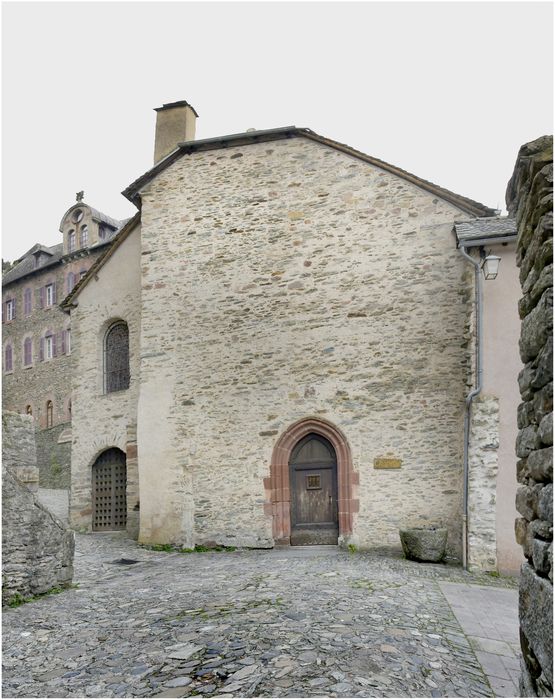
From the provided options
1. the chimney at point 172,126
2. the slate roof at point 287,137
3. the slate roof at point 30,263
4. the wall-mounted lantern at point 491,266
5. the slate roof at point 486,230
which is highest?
the slate roof at point 30,263

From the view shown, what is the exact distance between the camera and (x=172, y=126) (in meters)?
15.2

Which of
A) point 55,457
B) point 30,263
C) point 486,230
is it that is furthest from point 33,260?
point 486,230

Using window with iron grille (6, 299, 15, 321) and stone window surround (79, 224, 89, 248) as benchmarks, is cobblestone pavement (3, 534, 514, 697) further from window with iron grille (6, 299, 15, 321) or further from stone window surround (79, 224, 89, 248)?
window with iron grille (6, 299, 15, 321)

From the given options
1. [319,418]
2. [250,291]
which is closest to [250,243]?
[250,291]

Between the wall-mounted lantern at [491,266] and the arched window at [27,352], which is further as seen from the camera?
the arched window at [27,352]

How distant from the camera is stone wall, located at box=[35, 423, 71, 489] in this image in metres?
25.5

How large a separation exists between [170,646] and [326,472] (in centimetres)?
677

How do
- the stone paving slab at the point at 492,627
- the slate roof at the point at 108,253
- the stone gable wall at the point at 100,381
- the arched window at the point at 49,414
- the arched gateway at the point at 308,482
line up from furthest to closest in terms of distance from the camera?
the arched window at the point at 49,414 < the slate roof at the point at 108,253 < the stone gable wall at the point at 100,381 < the arched gateway at the point at 308,482 < the stone paving slab at the point at 492,627

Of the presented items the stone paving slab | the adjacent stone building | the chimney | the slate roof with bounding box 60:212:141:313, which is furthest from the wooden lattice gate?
the adjacent stone building

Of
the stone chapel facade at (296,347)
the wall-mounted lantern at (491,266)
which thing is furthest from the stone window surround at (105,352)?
the wall-mounted lantern at (491,266)

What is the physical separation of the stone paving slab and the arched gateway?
343 cm

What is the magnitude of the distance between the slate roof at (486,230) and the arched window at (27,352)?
1210 inches

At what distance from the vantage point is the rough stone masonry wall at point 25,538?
290 inches

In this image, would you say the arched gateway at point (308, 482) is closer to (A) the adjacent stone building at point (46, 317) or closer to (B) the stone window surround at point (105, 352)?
(B) the stone window surround at point (105, 352)
